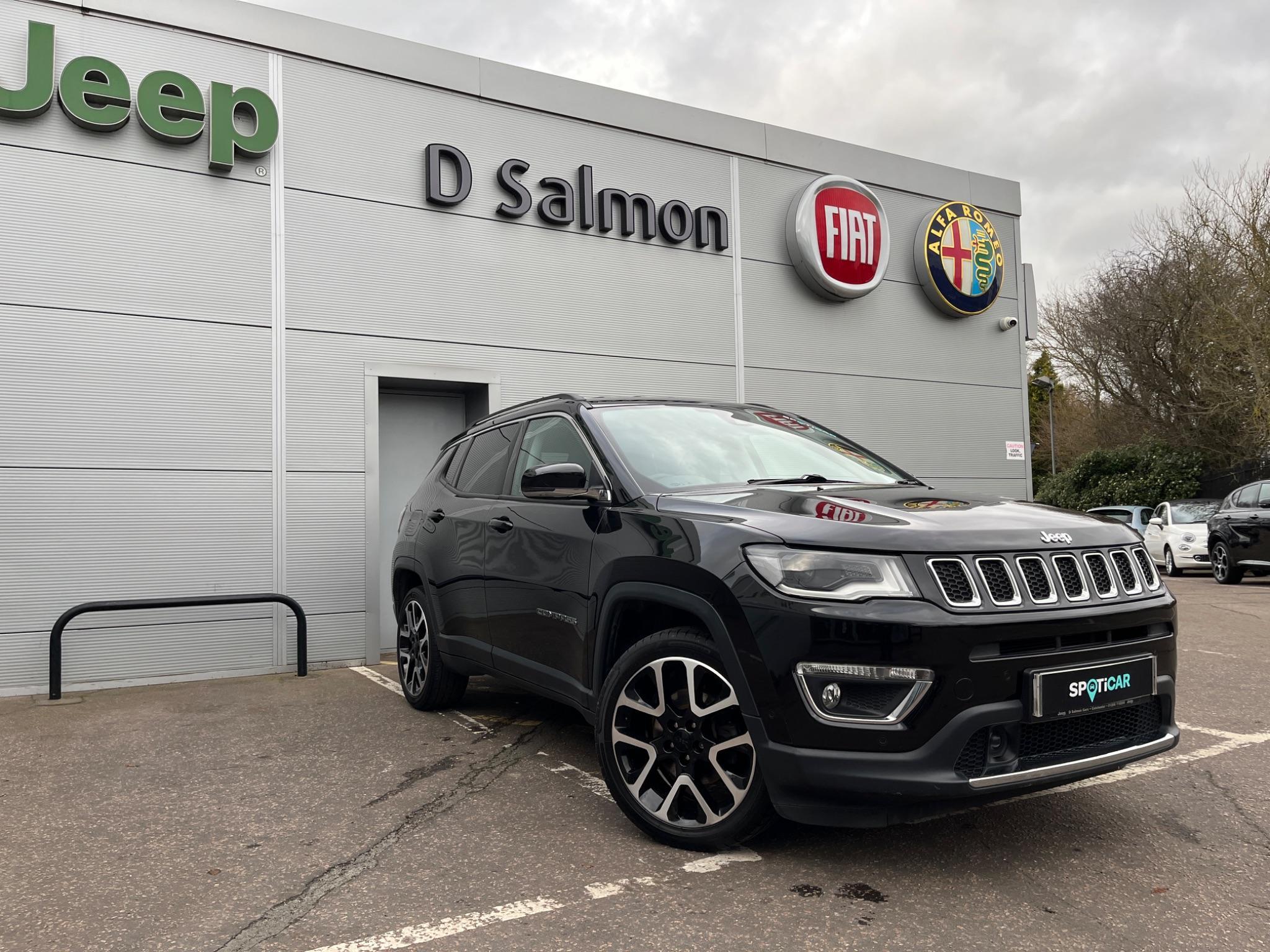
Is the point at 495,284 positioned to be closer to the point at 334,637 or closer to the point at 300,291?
the point at 300,291

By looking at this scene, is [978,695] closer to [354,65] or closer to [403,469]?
[403,469]

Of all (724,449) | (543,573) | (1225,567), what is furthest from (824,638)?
(1225,567)

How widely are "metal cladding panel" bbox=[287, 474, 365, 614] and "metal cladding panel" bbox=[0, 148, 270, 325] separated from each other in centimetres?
141

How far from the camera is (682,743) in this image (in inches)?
136

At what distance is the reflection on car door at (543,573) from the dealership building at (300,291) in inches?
147

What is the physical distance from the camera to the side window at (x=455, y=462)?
5918 mm

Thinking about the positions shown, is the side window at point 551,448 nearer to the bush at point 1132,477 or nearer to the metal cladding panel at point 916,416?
the metal cladding panel at point 916,416

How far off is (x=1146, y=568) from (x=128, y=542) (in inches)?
269

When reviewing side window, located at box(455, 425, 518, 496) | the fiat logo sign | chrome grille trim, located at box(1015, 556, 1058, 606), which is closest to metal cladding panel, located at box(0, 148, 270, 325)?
side window, located at box(455, 425, 518, 496)

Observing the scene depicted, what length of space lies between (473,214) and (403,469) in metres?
2.42

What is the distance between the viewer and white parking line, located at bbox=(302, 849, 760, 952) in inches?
112

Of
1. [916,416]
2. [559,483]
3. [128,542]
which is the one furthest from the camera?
[916,416]

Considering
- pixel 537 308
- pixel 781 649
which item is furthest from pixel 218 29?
pixel 781 649

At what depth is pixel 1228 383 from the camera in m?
22.9
